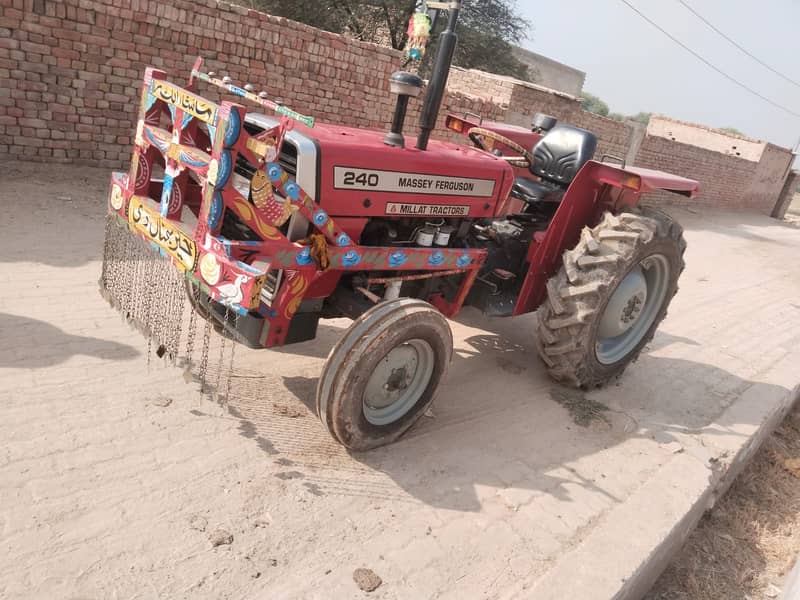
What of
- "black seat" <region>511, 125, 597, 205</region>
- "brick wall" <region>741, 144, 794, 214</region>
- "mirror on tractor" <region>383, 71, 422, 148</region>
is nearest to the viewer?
"mirror on tractor" <region>383, 71, 422, 148</region>

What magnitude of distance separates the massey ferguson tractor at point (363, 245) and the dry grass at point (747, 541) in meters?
1.09

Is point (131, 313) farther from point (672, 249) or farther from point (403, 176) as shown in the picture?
point (672, 249)

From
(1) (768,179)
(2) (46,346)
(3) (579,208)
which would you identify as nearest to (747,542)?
(3) (579,208)

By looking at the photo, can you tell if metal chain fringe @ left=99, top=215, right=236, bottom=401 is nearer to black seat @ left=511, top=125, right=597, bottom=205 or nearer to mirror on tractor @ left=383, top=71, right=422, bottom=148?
mirror on tractor @ left=383, top=71, right=422, bottom=148

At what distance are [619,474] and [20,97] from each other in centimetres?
643

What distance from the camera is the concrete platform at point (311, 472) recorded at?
7.54 feet

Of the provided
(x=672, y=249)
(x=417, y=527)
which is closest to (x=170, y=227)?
(x=417, y=527)

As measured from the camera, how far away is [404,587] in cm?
236

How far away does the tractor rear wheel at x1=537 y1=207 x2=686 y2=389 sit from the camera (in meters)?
3.68

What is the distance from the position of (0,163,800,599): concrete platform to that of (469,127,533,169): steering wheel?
1377 mm

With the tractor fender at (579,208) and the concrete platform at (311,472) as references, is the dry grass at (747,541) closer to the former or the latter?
the concrete platform at (311,472)

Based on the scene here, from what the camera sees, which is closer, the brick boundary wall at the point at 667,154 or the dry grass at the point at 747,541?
the dry grass at the point at 747,541

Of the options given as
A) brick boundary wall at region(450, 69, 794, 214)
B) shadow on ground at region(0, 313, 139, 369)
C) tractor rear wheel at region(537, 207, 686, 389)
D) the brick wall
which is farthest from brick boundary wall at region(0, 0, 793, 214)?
the brick wall

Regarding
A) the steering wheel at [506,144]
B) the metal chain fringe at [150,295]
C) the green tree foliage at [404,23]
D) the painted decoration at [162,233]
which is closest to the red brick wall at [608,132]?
the green tree foliage at [404,23]
